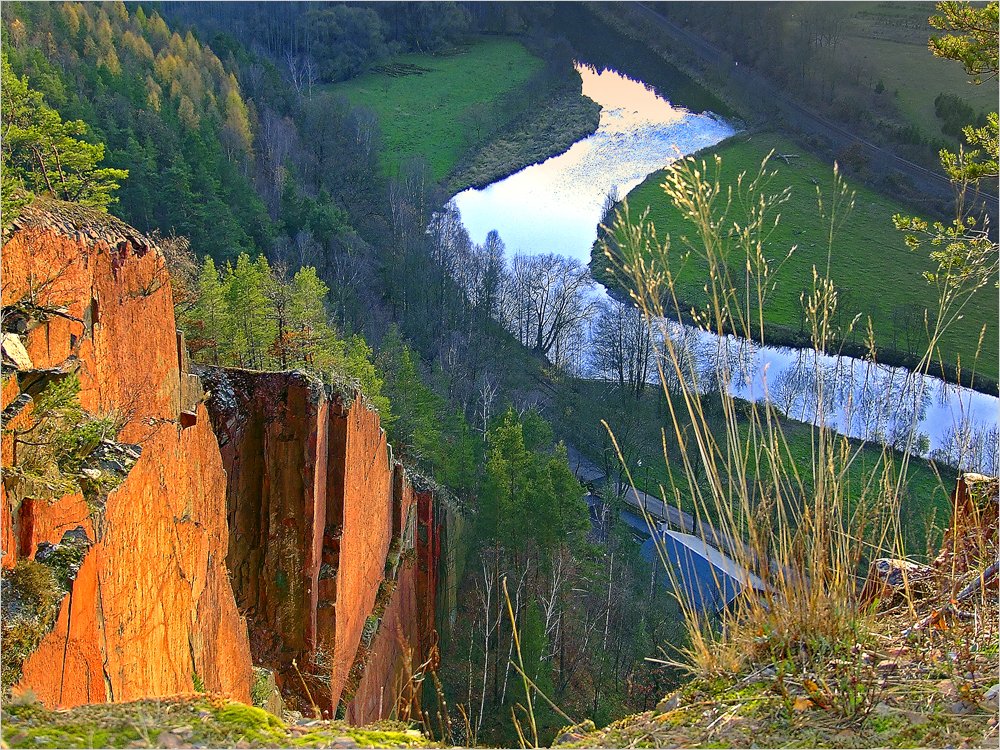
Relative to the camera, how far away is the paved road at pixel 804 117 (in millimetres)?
47922

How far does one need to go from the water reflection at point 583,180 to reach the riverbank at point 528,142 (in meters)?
0.61

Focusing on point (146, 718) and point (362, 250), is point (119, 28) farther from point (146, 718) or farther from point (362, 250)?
point (146, 718)

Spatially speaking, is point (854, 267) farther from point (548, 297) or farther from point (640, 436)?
point (640, 436)

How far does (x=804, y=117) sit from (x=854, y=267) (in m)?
18.4

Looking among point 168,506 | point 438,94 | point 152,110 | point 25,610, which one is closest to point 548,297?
point 152,110

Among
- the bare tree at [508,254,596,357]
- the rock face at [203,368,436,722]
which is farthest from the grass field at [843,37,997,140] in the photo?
the rock face at [203,368,436,722]

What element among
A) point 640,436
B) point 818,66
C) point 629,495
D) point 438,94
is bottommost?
point 629,495

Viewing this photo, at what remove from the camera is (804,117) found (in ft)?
188

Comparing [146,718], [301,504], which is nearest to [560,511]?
[301,504]

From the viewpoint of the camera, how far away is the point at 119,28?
181 ft

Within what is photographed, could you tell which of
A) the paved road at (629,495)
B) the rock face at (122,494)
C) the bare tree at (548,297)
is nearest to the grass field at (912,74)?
the bare tree at (548,297)

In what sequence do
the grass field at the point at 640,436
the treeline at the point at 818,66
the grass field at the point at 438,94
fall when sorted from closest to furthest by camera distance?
the grass field at the point at 640,436, the treeline at the point at 818,66, the grass field at the point at 438,94

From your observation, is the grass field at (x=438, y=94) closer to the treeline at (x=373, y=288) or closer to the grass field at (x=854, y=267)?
the treeline at (x=373, y=288)

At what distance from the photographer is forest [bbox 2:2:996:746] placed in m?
21.2
